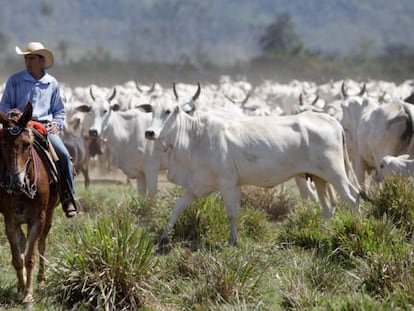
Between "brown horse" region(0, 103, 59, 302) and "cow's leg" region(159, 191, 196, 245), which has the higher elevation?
"brown horse" region(0, 103, 59, 302)

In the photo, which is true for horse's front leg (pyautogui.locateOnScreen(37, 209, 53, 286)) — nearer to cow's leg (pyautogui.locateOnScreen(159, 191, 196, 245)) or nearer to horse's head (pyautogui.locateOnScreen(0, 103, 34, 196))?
horse's head (pyautogui.locateOnScreen(0, 103, 34, 196))

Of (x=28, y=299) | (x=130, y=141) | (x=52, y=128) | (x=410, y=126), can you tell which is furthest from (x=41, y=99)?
(x=410, y=126)

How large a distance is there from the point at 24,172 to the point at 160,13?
11971 cm

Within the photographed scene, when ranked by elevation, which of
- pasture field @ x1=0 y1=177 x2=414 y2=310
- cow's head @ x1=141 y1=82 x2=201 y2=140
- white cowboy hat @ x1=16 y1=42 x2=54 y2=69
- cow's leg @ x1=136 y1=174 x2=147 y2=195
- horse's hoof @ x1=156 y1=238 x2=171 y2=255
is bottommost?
cow's leg @ x1=136 y1=174 x2=147 y2=195

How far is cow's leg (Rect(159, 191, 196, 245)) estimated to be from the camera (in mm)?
13109

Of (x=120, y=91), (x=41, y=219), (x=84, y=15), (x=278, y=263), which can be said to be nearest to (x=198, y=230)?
(x=278, y=263)

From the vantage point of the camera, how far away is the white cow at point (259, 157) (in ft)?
43.9

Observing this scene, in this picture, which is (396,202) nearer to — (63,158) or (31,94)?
(63,158)

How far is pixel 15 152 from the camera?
956 cm

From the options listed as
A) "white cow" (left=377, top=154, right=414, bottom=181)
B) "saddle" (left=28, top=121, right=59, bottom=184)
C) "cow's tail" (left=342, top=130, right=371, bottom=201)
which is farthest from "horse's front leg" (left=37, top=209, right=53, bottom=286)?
"white cow" (left=377, top=154, right=414, bottom=181)

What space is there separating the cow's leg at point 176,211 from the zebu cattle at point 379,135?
3.64 m

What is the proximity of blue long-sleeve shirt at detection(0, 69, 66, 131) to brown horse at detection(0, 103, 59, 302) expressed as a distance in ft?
2.08

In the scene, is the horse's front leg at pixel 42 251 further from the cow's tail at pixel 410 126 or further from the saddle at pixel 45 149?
the cow's tail at pixel 410 126

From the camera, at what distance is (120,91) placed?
1214 inches
